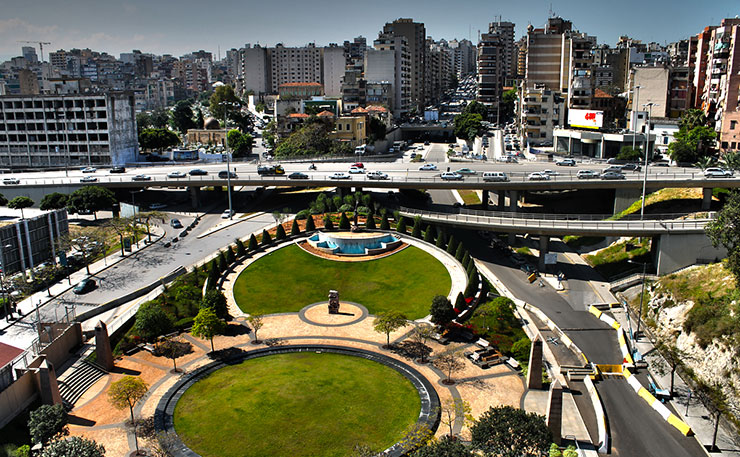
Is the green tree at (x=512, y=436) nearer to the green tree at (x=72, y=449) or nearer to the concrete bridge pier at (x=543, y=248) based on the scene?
the green tree at (x=72, y=449)

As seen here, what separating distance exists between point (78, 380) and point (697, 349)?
1914 inches

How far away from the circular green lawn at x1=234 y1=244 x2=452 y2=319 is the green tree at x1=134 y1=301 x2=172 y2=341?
811 centimetres

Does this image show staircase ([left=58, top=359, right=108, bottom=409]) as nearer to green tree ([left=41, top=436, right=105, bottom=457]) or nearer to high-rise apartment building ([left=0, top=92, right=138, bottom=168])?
green tree ([left=41, top=436, right=105, bottom=457])

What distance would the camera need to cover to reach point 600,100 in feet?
406

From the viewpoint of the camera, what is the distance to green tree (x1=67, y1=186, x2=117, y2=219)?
3287 inches

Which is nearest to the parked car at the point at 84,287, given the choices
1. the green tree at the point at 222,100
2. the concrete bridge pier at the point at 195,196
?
the concrete bridge pier at the point at 195,196

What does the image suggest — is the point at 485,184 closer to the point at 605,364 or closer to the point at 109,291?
the point at 605,364

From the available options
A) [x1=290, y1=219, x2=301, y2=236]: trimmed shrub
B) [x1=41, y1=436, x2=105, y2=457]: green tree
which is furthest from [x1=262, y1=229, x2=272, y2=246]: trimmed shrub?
[x1=41, y1=436, x2=105, y2=457]: green tree

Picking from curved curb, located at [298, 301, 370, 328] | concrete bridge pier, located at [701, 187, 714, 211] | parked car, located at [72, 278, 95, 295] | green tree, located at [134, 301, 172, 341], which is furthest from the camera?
concrete bridge pier, located at [701, 187, 714, 211]

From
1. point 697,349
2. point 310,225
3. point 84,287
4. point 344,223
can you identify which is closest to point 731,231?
point 697,349

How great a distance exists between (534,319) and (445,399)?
724 inches

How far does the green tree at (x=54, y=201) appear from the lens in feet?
275

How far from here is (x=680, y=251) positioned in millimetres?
63344

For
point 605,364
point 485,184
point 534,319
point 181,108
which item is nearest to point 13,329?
point 534,319
